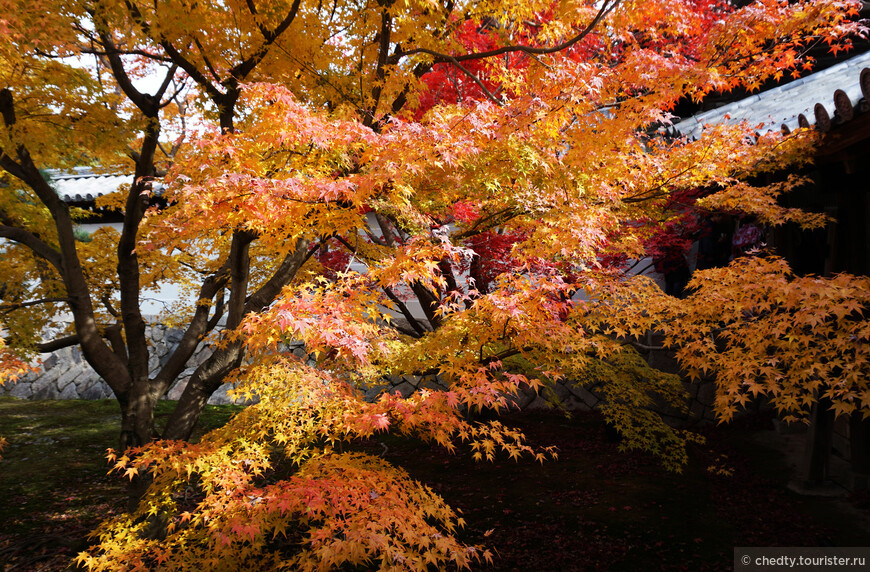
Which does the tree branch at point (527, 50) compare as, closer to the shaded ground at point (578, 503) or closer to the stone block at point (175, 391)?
the shaded ground at point (578, 503)

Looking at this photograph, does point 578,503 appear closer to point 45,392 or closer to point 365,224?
point 365,224

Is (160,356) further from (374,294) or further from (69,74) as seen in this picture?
(374,294)

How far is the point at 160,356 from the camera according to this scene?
576 inches

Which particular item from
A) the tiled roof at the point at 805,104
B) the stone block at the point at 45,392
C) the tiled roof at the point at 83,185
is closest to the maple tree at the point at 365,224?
the tiled roof at the point at 805,104

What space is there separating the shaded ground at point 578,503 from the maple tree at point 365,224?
961 millimetres

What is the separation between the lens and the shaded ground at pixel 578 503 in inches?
229

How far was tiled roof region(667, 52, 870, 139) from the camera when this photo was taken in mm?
5117

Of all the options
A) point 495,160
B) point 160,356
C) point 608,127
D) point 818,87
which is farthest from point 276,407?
point 160,356

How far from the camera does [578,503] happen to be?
278 inches

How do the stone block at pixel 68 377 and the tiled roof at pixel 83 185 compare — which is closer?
the tiled roof at pixel 83 185

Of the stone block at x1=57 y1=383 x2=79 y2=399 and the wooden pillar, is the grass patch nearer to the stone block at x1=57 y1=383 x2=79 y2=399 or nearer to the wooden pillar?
the stone block at x1=57 y1=383 x2=79 y2=399

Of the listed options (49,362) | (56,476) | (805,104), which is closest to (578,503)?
(805,104)

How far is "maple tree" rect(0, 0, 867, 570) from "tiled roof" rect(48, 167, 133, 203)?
5.22 meters

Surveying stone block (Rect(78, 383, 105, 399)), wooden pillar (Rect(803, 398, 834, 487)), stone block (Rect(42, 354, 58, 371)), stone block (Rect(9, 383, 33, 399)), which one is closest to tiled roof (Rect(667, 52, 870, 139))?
wooden pillar (Rect(803, 398, 834, 487))
